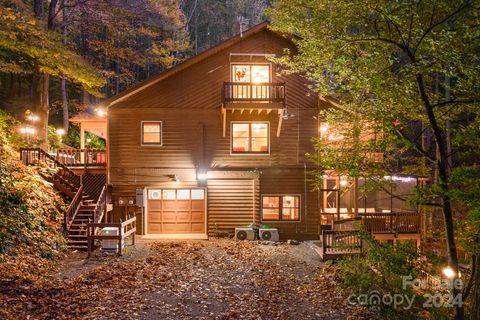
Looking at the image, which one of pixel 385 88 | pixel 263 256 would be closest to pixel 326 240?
pixel 263 256

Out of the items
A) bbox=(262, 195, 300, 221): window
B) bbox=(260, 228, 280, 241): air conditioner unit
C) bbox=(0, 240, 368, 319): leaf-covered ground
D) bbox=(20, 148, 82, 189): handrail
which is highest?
bbox=(20, 148, 82, 189): handrail

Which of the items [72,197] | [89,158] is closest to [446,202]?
[72,197]

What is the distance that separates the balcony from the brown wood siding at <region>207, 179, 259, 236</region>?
3.94 meters

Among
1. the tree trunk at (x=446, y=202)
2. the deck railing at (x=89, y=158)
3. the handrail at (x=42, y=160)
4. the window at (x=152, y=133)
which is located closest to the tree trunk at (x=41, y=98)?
the deck railing at (x=89, y=158)

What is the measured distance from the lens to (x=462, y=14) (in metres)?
8.91

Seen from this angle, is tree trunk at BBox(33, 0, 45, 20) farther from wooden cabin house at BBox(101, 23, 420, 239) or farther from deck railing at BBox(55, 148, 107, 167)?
wooden cabin house at BBox(101, 23, 420, 239)

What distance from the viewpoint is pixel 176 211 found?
61.3 feet

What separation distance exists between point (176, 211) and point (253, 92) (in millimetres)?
7392

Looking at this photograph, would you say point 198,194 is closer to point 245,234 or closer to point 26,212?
point 245,234

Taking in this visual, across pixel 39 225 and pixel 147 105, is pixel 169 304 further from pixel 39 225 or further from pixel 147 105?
pixel 147 105

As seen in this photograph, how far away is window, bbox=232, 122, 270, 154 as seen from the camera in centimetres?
1861

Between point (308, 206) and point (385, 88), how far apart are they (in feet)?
33.0

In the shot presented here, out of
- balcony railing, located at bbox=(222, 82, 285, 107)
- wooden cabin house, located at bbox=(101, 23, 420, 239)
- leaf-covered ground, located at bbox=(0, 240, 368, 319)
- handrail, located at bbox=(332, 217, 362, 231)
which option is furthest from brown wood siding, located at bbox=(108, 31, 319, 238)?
leaf-covered ground, located at bbox=(0, 240, 368, 319)

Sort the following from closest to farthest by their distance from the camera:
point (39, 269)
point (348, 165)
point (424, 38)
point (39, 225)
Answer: point (424, 38)
point (348, 165)
point (39, 269)
point (39, 225)
